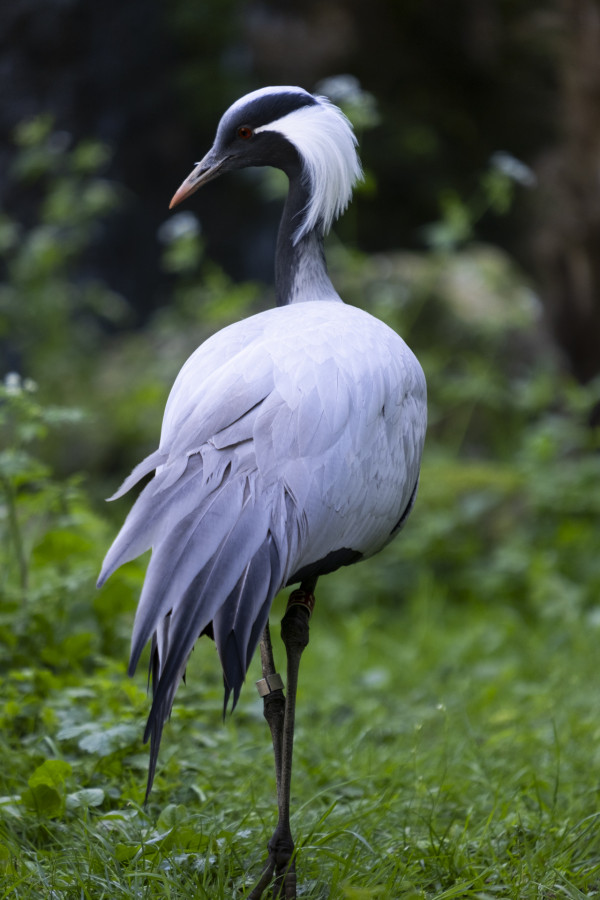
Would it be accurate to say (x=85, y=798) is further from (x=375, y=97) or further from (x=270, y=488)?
(x=375, y=97)

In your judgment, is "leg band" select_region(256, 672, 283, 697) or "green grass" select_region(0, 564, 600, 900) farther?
"leg band" select_region(256, 672, 283, 697)

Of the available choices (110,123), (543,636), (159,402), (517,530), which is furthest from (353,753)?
(110,123)

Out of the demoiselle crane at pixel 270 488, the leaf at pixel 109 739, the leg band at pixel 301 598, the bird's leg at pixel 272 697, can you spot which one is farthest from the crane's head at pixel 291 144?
the leaf at pixel 109 739

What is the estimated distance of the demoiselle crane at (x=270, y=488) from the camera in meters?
2.06

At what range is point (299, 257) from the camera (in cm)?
296

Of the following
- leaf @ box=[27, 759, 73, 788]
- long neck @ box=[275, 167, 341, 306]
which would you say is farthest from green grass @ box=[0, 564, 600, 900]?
long neck @ box=[275, 167, 341, 306]

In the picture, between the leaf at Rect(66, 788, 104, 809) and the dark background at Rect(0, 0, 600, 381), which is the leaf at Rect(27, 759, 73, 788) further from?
the dark background at Rect(0, 0, 600, 381)

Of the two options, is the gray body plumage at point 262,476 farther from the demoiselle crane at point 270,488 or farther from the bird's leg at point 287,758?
the bird's leg at point 287,758

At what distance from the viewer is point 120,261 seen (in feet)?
28.9

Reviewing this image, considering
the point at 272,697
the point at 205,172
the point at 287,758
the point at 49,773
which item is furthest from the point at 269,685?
the point at 205,172

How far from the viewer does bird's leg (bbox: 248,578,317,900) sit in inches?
88.8

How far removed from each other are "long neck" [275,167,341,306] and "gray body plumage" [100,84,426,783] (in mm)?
290

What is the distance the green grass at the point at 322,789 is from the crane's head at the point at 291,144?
1487 millimetres

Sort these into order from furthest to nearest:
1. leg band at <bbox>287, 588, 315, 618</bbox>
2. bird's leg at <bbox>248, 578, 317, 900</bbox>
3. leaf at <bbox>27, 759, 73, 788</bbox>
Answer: leaf at <bbox>27, 759, 73, 788</bbox>
leg band at <bbox>287, 588, 315, 618</bbox>
bird's leg at <bbox>248, 578, 317, 900</bbox>
